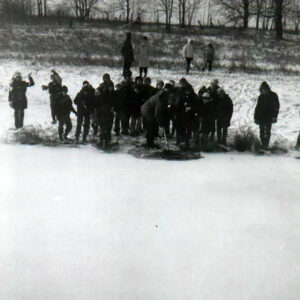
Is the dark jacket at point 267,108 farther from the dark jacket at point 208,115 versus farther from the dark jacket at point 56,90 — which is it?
the dark jacket at point 56,90

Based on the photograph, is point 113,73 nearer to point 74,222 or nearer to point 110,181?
point 110,181

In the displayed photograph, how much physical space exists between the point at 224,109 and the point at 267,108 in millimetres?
1031

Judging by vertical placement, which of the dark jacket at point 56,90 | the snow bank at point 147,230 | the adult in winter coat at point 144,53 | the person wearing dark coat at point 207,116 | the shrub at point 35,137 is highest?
the adult in winter coat at point 144,53

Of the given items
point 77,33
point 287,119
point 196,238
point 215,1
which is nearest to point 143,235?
point 196,238

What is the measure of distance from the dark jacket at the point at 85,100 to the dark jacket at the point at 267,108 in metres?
3.98

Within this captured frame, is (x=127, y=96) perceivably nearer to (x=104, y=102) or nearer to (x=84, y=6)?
(x=104, y=102)

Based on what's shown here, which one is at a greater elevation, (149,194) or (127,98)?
(127,98)

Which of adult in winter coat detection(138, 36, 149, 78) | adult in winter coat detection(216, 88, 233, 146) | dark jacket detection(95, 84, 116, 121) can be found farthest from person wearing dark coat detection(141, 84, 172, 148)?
adult in winter coat detection(138, 36, 149, 78)

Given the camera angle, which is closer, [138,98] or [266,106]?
[266,106]

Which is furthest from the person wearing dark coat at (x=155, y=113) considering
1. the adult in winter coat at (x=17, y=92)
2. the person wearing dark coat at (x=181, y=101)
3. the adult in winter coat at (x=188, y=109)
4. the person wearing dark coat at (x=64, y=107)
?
the adult in winter coat at (x=17, y=92)

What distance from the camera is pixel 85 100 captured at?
33.5 ft

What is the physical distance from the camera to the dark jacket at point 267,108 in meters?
10.2

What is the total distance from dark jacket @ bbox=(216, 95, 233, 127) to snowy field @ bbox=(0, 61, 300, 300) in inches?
37.5

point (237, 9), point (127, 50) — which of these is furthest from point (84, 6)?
point (127, 50)
